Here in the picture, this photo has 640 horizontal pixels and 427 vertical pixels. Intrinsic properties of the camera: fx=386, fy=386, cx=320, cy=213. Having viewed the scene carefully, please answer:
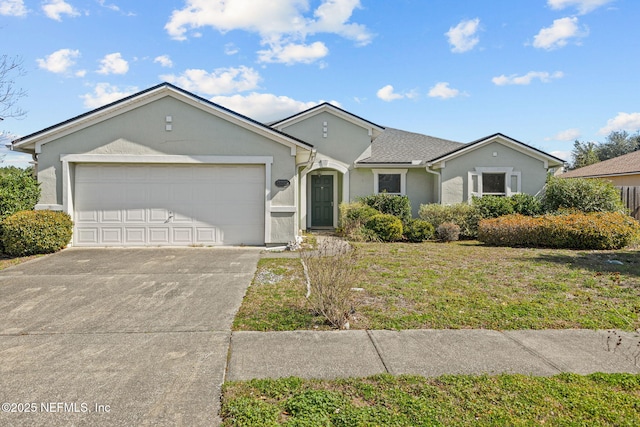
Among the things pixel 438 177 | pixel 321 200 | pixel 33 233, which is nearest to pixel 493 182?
pixel 438 177

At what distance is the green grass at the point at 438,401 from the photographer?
9.61 feet

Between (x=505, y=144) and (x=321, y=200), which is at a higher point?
(x=505, y=144)

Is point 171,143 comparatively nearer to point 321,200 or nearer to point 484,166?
point 321,200

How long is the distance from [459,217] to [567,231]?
3.76m

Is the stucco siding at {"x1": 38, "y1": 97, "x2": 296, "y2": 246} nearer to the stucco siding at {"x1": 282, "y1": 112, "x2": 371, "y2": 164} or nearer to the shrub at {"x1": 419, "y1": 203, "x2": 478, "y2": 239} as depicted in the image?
the stucco siding at {"x1": 282, "y1": 112, "x2": 371, "y2": 164}

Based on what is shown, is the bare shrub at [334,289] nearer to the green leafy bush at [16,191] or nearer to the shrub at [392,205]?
the green leafy bush at [16,191]

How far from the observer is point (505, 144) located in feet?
53.2

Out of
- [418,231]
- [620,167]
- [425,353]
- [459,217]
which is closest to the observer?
[425,353]

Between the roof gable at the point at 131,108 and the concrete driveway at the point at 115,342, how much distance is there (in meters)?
4.39

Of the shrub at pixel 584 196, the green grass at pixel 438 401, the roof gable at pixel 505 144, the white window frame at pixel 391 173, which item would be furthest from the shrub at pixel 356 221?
the green grass at pixel 438 401

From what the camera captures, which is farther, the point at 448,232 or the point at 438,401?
the point at 448,232

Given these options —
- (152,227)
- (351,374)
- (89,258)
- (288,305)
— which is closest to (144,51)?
(152,227)

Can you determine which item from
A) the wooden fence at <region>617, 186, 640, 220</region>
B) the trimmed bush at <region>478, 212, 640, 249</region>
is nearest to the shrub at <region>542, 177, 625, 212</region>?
the trimmed bush at <region>478, 212, 640, 249</region>

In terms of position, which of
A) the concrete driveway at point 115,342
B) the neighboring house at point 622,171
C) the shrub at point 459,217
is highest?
the neighboring house at point 622,171
